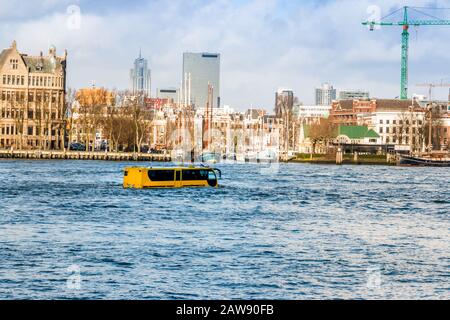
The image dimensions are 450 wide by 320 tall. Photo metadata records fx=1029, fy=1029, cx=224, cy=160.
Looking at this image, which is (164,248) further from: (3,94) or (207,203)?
(3,94)

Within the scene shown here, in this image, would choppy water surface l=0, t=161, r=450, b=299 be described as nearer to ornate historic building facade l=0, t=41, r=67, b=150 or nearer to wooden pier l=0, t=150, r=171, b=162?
wooden pier l=0, t=150, r=171, b=162

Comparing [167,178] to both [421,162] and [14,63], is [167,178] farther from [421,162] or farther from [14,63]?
[14,63]

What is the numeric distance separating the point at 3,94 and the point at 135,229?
143 m

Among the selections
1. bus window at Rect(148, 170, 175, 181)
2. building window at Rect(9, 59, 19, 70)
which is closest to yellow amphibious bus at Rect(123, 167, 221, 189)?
bus window at Rect(148, 170, 175, 181)

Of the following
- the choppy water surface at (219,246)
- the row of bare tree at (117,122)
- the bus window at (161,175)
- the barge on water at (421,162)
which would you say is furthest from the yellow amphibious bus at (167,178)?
the barge on water at (421,162)

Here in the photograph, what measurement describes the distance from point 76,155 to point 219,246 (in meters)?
122

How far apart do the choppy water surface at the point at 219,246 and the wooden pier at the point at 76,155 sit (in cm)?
8540

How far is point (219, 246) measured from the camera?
3891 centimetres

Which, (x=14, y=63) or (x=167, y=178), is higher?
(x=14, y=63)

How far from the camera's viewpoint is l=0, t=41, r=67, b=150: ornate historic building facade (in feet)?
575

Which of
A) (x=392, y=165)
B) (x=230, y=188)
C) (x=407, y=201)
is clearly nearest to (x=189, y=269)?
(x=407, y=201)

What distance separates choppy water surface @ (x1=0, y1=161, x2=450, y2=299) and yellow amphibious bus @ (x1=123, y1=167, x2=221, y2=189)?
7587 mm

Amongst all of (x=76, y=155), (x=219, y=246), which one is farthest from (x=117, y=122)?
(x=219, y=246)

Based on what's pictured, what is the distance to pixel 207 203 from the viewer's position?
207ft
